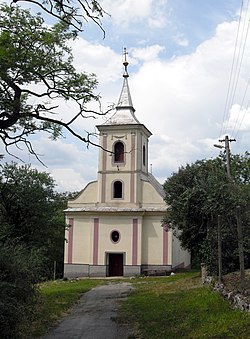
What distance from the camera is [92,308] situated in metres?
20.5

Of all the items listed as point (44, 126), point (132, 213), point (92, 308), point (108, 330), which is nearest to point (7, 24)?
point (44, 126)

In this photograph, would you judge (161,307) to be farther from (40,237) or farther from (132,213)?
(132,213)

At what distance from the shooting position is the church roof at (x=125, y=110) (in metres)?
44.3

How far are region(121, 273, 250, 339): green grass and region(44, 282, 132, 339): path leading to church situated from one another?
487 mm

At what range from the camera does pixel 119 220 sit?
1671 inches

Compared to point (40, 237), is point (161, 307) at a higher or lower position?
lower

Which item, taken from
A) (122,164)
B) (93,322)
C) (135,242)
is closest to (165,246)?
(135,242)

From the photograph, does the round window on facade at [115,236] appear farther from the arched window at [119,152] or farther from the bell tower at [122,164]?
the arched window at [119,152]

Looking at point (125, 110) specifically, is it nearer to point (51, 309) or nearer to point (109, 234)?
point (109, 234)

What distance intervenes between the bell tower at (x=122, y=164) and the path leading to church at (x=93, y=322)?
18749 mm

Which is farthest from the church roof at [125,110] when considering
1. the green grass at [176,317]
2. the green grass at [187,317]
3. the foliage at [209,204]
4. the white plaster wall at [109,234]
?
the green grass at [187,317]

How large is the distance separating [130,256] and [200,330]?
28.8 metres

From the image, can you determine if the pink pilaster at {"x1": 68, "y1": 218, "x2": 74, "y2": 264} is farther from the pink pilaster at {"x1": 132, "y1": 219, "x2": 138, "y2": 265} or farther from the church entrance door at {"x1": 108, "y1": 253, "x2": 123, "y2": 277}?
the pink pilaster at {"x1": 132, "y1": 219, "x2": 138, "y2": 265}

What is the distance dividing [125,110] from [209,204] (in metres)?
27.5
